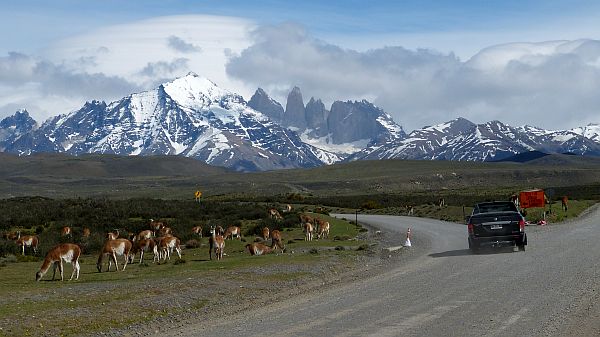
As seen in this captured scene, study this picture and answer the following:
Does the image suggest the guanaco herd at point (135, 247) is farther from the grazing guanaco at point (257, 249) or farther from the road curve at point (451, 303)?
the road curve at point (451, 303)

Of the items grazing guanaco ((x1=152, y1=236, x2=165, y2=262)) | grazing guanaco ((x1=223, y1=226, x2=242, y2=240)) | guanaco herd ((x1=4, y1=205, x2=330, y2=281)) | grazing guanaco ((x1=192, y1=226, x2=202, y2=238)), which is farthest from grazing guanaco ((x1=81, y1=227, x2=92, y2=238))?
grazing guanaco ((x1=152, y1=236, x2=165, y2=262))

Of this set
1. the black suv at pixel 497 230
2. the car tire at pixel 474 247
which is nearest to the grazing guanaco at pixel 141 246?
the car tire at pixel 474 247

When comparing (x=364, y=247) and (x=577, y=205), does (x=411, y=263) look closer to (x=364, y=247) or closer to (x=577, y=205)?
(x=364, y=247)

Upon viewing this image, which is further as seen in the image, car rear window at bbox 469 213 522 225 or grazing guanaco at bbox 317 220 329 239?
grazing guanaco at bbox 317 220 329 239

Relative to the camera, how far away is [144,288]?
2212 centimetres

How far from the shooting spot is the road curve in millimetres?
14727

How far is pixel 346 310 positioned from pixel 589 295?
5920 millimetres

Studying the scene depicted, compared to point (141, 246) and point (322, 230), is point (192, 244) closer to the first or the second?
point (141, 246)

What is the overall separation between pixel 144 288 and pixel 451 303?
9091mm

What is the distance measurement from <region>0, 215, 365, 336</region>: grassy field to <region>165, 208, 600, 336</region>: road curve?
1.94m

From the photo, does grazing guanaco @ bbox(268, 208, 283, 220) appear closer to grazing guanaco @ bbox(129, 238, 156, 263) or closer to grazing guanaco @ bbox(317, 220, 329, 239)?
grazing guanaco @ bbox(317, 220, 329, 239)

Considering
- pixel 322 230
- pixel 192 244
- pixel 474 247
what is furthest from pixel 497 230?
pixel 192 244

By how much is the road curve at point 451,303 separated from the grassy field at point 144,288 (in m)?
1.94

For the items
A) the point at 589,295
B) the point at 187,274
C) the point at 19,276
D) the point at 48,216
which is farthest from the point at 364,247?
the point at 48,216
